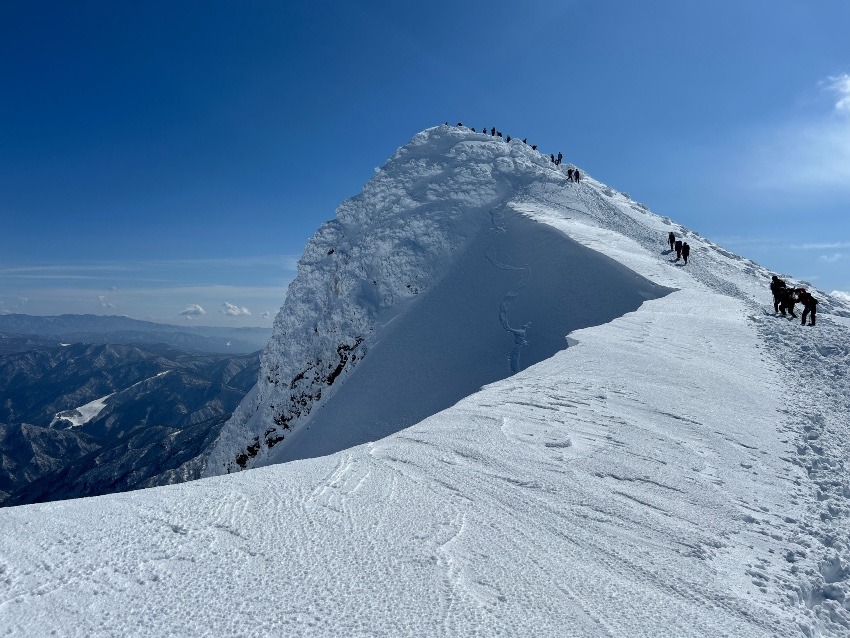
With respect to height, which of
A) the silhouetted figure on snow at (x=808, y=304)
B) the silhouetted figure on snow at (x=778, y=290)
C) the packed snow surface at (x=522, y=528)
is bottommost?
the packed snow surface at (x=522, y=528)

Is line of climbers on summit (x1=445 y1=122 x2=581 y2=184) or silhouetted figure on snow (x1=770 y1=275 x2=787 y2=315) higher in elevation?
line of climbers on summit (x1=445 y1=122 x2=581 y2=184)

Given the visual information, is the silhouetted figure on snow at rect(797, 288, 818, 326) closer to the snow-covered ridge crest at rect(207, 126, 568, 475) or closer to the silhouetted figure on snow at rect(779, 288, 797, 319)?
the silhouetted figure on snow at rect(779, 288, 797, 319)

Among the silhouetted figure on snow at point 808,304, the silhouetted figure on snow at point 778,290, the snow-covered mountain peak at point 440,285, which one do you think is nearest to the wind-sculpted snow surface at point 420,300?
the snow-covered mountain peak at point 440,285

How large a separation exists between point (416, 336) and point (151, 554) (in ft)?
93.6

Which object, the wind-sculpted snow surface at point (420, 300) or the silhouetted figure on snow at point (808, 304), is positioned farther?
the wind-sculpted snow surface at point (420, 300)

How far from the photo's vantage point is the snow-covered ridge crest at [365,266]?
40562mm

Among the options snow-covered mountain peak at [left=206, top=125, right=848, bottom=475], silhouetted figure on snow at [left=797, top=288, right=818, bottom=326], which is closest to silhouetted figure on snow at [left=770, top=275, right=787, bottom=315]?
silhouetted figure on snow at [left=797, top=288, right=818, bottom=326]

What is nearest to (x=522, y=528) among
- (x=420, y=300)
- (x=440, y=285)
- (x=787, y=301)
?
(x=787, y=301)

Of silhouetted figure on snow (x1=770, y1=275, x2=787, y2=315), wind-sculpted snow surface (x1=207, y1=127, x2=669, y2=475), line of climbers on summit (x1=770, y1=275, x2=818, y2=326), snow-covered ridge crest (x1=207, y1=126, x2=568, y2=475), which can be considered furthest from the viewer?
snow-covered ridge crest (x1=207, y1=126, x2=568, y2=475)

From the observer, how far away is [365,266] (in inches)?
1702

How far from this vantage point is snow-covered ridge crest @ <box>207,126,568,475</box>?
133 ft

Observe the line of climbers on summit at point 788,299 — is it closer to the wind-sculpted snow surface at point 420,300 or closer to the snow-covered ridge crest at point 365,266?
the wind-sculpted snow surface at point 420,300

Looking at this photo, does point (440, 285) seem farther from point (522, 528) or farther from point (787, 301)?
point (522, 528)

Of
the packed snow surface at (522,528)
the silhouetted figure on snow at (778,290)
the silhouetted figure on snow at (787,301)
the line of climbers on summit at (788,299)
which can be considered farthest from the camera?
the silhouetted figure on snow at (778,290)
